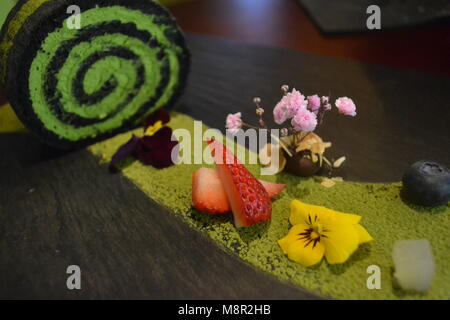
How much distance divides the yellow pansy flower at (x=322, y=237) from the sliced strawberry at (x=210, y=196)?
0.64 feet

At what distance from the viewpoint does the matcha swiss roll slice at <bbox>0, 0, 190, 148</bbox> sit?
139cm

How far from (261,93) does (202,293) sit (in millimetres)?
1082

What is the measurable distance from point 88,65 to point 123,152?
342 mm

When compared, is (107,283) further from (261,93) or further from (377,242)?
(261,93)

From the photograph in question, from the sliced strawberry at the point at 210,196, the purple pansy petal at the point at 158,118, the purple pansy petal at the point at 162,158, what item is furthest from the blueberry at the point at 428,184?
the purple pansy petal at the point at 158,118

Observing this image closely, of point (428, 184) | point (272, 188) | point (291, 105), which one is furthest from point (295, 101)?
point (428, 184)

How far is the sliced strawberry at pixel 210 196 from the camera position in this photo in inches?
47.5

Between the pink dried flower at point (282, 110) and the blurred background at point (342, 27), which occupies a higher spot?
the blurred background at point (342, 27)

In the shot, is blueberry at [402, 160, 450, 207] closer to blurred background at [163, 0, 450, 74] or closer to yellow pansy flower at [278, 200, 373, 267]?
yellow pansy flower at [278, 200, 373, 267]

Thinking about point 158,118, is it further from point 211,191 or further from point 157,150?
point 211,191

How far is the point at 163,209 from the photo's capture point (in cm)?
132

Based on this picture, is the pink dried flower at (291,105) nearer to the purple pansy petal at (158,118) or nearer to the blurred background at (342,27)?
the purple pansy petal at (158,118)

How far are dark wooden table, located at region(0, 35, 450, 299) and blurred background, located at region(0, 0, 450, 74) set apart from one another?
0.15 meters
